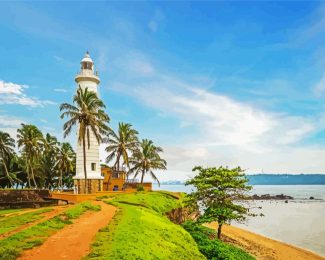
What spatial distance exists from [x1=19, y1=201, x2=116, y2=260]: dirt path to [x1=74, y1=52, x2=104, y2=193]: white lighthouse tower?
767 inches

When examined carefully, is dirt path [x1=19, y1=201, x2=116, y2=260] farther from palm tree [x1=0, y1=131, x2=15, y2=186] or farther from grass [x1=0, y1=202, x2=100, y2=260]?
palm tree [x1=0, y1=131, x2=15, y2=186]

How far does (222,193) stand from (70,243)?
13.6 metres

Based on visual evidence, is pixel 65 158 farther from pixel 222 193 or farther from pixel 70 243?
pixel 70 243

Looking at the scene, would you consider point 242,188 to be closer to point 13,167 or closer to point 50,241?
point 50,241

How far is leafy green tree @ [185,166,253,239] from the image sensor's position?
22891 millimetres

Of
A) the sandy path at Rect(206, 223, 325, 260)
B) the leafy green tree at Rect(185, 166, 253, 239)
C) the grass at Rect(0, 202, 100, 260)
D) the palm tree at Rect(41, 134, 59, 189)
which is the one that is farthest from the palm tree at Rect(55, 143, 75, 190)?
the grass at Rect(0, 202, 100, 260)

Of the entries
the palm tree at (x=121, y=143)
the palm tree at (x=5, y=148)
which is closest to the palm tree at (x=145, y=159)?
the palm tree at (x=121, y=143)

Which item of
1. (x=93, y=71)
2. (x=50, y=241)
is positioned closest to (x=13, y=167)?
(x=93, y=71)

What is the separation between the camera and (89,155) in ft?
120

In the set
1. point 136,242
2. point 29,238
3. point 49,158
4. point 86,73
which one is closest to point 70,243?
point 29,238

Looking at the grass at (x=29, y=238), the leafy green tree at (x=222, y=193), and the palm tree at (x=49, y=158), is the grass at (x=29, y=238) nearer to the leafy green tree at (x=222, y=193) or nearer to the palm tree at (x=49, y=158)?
the leafy green tree at (x=222, y=193)

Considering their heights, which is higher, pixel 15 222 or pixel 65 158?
pixel 65 158

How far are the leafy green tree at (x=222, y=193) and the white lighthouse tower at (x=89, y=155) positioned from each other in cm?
1602

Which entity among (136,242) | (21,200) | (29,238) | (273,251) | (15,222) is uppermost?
(21,200)
